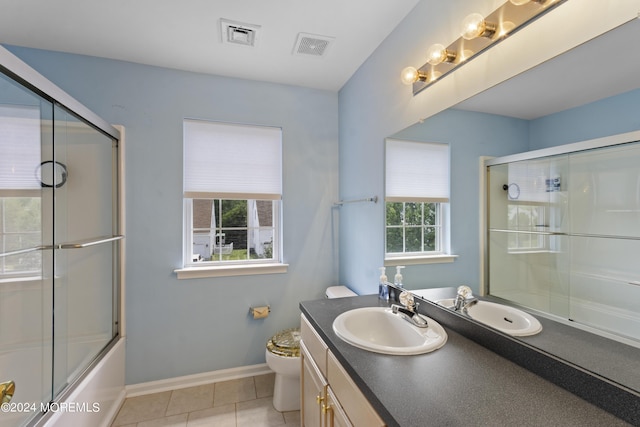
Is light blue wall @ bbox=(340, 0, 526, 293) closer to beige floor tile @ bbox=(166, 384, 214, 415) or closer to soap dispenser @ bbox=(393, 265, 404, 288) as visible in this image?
soap dispenser @ bbox=(393, 265, 404, 288)

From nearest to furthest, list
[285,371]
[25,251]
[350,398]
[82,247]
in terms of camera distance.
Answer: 1. [350,398]
2. [25,251]
3. [82,247]
4. [285,371]

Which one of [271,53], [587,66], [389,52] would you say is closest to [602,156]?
[587,66]

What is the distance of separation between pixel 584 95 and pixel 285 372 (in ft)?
6.54

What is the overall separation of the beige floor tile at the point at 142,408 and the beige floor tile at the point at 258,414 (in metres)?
0.52

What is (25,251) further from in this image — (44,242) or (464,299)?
(464,299)

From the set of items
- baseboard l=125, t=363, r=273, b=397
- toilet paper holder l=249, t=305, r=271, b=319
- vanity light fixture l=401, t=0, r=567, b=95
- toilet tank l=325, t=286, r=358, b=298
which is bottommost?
baseboard l=125, t=363, r=273, b=397

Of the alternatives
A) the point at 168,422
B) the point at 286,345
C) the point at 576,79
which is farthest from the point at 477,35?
the point at 168,422

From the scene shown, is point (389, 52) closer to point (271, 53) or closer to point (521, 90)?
point (271, 53)

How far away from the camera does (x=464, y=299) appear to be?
1.23 meters

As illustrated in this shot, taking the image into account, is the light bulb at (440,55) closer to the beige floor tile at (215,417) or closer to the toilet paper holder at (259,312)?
the toilet paper holder at (259,312)

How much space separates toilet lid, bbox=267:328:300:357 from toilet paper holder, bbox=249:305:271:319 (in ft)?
0.82

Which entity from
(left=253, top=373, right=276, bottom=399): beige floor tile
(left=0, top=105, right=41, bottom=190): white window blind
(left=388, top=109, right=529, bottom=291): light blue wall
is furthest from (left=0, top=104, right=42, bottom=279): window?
(left=388, top=109, right=529, bottom=291): light blue wall

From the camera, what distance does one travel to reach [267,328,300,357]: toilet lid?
6.25 feet

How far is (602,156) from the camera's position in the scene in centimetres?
76
